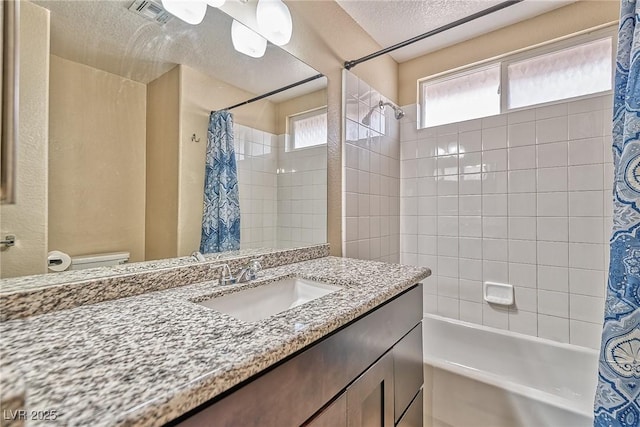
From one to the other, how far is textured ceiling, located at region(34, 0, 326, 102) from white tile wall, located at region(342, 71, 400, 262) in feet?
2.29

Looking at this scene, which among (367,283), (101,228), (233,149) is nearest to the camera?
(101,228)

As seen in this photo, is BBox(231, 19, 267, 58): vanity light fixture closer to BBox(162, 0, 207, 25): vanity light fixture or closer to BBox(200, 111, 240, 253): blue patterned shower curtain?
BBox(162, 0, 207, 25): vanity light fixture

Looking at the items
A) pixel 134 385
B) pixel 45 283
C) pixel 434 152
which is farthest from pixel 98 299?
pixel 434 152

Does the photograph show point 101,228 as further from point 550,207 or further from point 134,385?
point 550,207

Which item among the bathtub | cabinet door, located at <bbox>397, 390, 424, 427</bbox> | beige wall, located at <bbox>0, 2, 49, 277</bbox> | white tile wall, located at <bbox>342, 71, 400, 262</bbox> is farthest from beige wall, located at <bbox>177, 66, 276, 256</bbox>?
the bathtub

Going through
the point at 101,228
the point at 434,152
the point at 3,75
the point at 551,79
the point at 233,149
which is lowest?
the point at 101,228

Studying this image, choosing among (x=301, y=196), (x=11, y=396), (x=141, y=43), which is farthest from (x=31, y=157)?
(x=301, y=196)

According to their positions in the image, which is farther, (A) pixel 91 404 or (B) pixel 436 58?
(B) pixel 436 58

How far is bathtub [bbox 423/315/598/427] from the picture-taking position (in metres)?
1.24

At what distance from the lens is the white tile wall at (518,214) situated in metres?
1.68

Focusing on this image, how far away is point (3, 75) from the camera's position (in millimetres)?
333

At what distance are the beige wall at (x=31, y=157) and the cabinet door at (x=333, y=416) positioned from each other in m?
0.79

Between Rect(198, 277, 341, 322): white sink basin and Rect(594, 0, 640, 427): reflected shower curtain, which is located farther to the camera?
Rect(198, 277, 341, 322): white sink basin

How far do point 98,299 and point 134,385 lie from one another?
496mm
